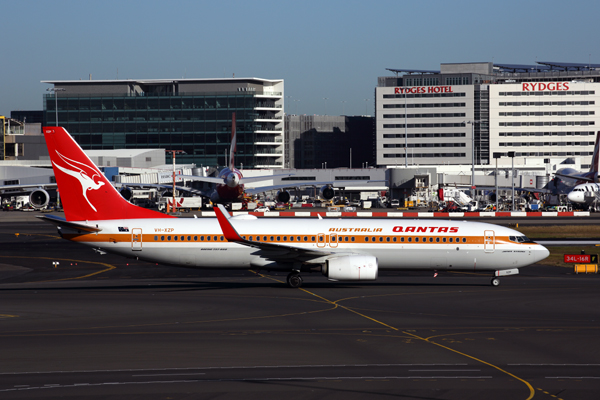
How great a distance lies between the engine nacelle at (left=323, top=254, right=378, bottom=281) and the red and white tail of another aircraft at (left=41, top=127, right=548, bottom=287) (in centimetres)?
116

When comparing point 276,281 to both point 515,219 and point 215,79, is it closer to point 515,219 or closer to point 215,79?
point 515,219

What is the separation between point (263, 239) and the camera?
36469 millimetres

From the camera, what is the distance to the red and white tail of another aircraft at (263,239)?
36.0 meters

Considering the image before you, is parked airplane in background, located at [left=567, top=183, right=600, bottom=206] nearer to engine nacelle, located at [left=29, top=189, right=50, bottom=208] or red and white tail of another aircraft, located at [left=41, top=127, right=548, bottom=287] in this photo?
red and white tail of another aircraft, located at [left=41, top=127, right=548, bottom=287]

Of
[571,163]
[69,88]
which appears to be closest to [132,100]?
[69,88]

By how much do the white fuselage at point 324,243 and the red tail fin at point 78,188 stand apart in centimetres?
74

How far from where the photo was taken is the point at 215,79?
19312cm

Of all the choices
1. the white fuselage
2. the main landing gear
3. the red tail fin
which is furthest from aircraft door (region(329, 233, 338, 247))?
the red tail fin

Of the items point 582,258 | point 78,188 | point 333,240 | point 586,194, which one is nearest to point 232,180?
point 586,194

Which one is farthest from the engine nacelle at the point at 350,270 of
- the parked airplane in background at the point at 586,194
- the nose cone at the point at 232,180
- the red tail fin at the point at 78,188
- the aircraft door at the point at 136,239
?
the parked airplane in background at the point at 586,194

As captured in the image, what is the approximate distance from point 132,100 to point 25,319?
172299 millimetres

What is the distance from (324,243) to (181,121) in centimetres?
16062

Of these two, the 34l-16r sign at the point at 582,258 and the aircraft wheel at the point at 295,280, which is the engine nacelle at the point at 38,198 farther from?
the 34l-16r sign at the point at 582,258

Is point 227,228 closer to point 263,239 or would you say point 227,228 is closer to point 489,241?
point 263,239
